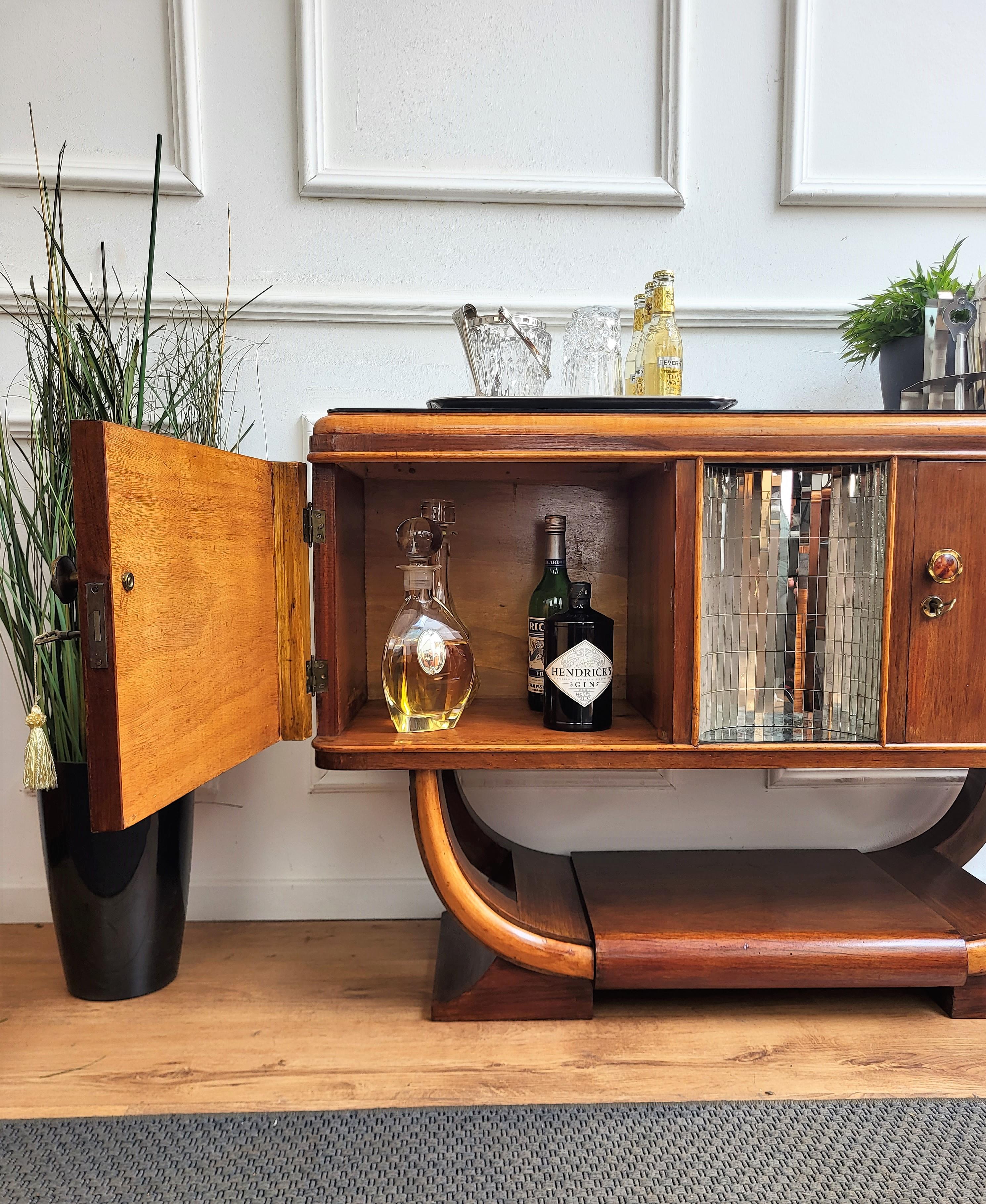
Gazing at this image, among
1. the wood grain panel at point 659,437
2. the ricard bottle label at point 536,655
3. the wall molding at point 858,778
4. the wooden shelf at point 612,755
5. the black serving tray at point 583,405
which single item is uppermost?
the black serving tray at point 583,405

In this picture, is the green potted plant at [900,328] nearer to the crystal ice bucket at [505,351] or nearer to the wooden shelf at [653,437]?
the wooden shelf at [653,437]

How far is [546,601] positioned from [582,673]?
170 mm

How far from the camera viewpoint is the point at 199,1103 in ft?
2.70

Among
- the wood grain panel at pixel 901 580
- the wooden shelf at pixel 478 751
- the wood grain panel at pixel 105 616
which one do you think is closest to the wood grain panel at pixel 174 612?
the wood grain panel at pixel 105 616

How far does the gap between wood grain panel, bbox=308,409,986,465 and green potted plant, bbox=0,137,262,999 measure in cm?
31

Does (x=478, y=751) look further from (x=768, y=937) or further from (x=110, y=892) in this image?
(x=110, y=892)

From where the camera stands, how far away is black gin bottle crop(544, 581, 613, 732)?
95 centimetres

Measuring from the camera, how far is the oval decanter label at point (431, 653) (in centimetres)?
95

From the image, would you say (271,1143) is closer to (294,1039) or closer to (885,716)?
(294,1039)

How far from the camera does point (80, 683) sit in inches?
39.1

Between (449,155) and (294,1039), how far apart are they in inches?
A: 49.6

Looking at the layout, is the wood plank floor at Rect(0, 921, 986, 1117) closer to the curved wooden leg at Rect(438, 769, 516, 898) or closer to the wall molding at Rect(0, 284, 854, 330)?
the curved wooden leg at Rect(438, 769, 516, 898)

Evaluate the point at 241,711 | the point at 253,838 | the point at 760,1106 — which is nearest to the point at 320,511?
the point at 241,711

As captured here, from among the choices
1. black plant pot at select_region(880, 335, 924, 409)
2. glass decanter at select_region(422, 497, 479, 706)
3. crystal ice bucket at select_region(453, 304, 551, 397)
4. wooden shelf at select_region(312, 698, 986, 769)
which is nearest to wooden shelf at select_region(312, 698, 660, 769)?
wooden shelf at select_region(312, 698, 986, 769)
